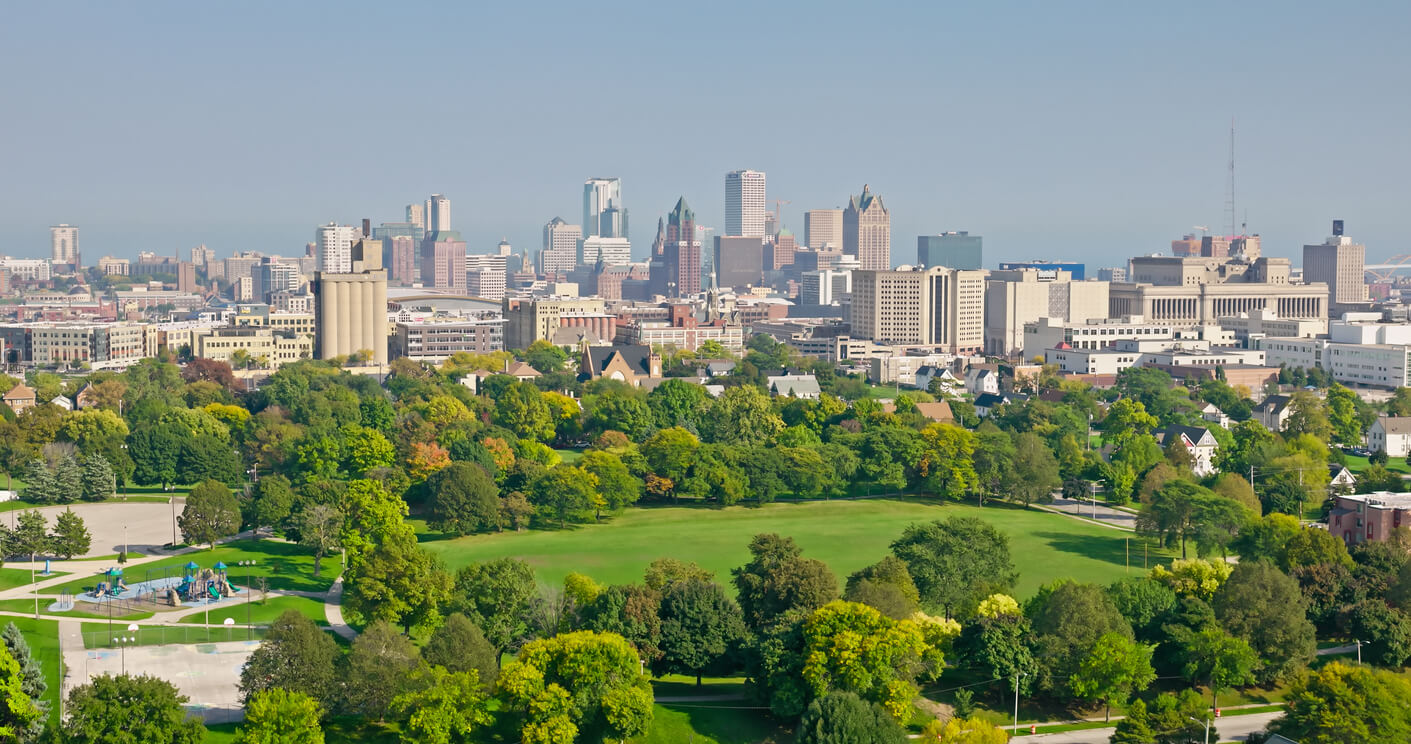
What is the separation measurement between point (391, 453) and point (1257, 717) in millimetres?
30355

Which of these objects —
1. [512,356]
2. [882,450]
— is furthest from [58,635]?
[512,356]

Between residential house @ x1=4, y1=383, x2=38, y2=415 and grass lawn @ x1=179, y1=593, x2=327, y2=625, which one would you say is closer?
grass lawn @ x1=179, y1=593, x2=327, y2=625

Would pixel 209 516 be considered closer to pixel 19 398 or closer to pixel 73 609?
pixel 73 609

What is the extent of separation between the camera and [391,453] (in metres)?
52.0

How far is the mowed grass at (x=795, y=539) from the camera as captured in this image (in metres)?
41.2

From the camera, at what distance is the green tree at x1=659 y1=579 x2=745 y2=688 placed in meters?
30.8

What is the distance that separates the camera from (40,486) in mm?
48750

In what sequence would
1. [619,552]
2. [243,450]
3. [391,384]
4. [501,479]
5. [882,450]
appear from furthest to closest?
[391,384]
[243,450]
[882,450]
[501,479]
[619,552]

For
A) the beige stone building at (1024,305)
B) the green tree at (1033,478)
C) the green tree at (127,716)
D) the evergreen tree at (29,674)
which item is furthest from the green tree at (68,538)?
the beige stone building at (1024,305)

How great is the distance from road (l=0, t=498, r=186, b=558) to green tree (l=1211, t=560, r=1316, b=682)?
27296mm

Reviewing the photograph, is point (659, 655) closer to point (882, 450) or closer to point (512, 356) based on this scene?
point (882, 450)

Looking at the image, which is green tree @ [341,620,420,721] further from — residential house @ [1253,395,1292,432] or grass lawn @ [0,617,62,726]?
Result: residential house @ [1253,395,1292,432]

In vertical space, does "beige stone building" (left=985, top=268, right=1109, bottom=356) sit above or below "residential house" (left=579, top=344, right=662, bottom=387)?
above

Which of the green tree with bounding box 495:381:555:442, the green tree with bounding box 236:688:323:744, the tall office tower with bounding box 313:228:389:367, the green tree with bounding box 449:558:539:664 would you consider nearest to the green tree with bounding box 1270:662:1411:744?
the green tree with bounding box 449:558:539:664
